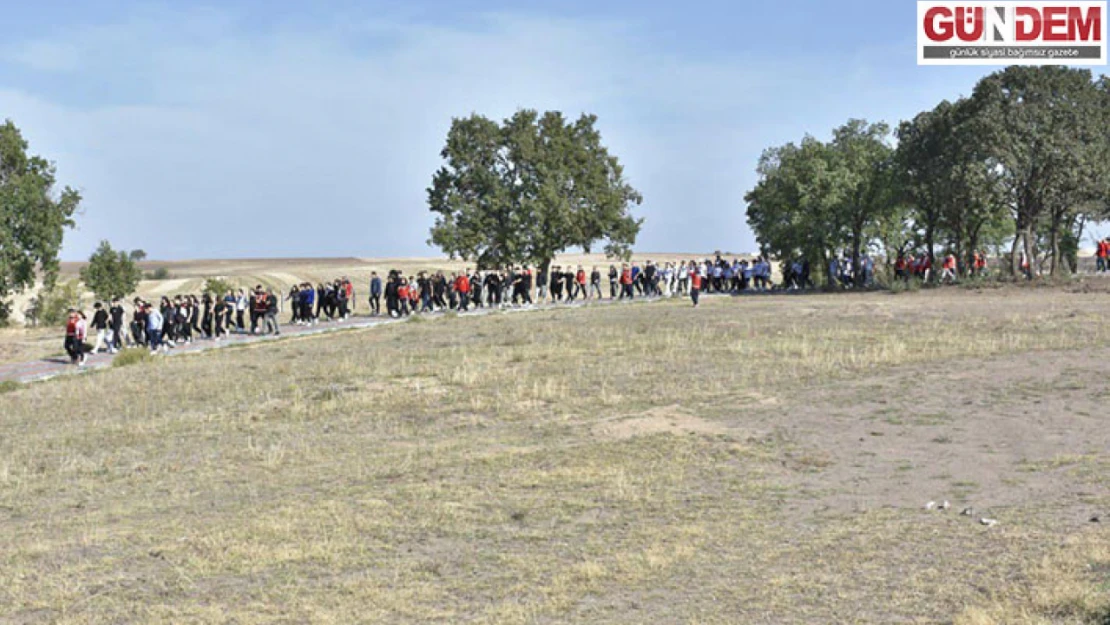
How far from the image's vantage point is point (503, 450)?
17.6m

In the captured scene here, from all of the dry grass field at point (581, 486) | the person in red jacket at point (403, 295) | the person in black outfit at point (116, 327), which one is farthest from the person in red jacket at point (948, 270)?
the person in black outfit at point (116, 327)

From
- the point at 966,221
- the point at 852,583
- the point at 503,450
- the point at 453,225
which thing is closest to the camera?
the point at 852,583

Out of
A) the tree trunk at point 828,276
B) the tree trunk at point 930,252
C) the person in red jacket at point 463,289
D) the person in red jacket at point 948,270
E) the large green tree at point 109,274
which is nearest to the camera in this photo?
the person in red jacket at point 463,289

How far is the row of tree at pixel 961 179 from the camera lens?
4584 centimetres

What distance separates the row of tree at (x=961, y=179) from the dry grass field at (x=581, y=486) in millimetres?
18804

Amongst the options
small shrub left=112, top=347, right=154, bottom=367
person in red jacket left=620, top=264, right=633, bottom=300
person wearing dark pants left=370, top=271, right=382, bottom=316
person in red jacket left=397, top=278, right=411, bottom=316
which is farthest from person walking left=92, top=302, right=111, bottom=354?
person in red jacket left=620, top=264, right=633, bottom=300

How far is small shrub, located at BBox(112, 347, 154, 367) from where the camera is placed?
105 ft

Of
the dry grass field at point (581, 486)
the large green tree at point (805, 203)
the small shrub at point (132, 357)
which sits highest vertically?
the large green tree at point (805, 203)

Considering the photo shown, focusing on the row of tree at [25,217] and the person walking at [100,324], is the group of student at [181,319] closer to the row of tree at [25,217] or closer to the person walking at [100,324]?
the person walking at [100,324]

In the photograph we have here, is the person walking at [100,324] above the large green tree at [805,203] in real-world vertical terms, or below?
below

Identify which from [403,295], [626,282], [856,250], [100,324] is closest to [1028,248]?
[856,250]

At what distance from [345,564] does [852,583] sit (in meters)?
4.78

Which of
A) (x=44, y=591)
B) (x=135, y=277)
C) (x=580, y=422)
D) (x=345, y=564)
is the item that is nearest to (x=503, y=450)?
(x=580, y=422)

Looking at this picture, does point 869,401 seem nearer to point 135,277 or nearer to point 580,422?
point 580,422
